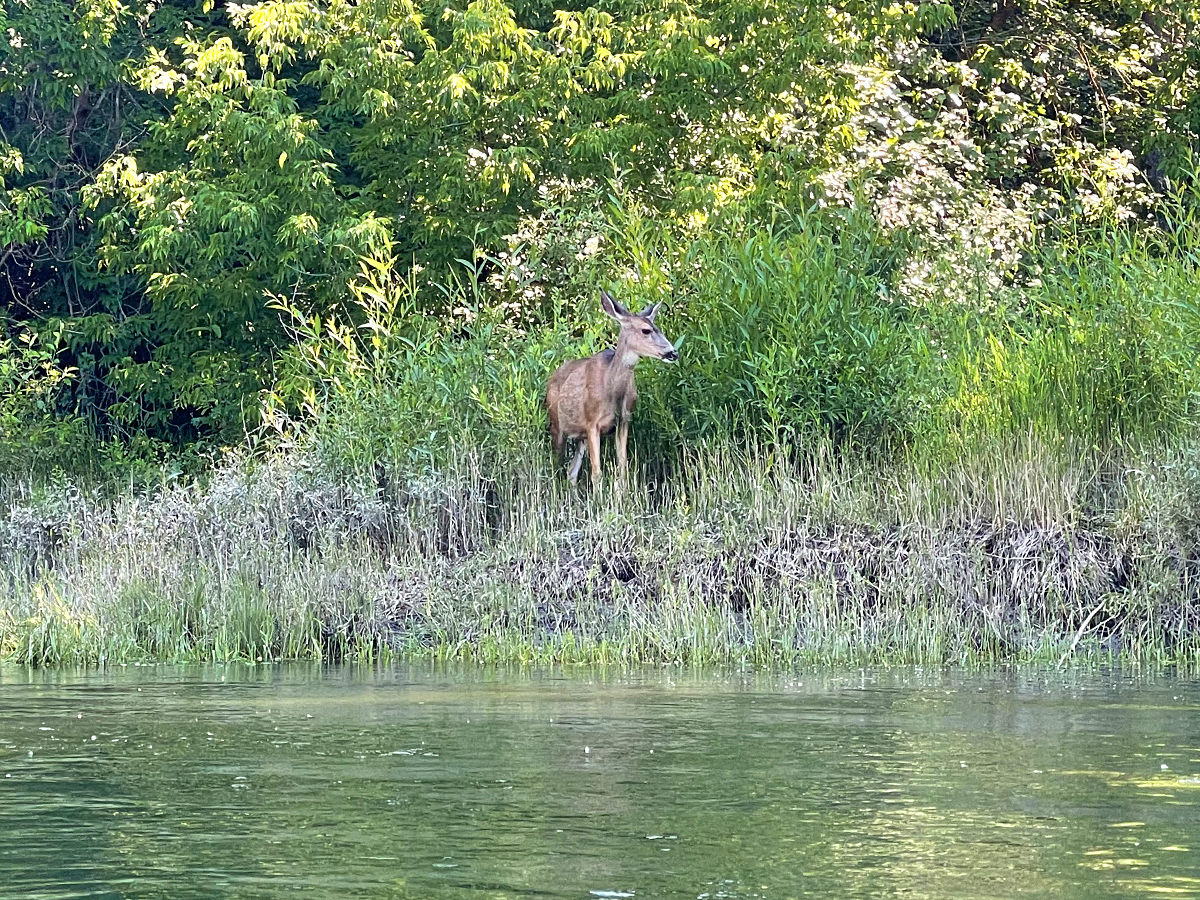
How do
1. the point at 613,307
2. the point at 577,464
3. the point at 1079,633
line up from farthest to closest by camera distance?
the point at 613,307, the point at 577,464, the point at 1079,633

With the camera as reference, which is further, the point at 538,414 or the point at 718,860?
the point at 538,414

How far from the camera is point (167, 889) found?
479cm

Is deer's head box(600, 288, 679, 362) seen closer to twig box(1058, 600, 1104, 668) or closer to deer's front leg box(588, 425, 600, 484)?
deer's front leg box(588, 425, 600, 484)

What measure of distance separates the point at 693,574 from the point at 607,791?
20.2 feet

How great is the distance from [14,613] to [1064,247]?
833 cm

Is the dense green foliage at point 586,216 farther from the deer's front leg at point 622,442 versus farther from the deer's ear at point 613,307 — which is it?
the deer's ear at point 613,307

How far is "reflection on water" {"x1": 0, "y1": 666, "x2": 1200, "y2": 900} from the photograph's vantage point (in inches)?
192

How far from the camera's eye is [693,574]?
40.4 ft

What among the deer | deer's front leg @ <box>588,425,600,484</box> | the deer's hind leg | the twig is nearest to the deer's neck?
the deer

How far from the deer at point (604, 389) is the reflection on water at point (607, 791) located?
460cm

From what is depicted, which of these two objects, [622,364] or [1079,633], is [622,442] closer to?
[622,364]

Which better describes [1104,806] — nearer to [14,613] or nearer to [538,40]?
[14,613]

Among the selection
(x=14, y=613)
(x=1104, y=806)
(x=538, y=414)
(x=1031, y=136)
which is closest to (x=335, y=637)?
(x=14, y=613)

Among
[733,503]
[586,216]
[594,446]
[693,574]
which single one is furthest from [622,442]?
[586,216]
